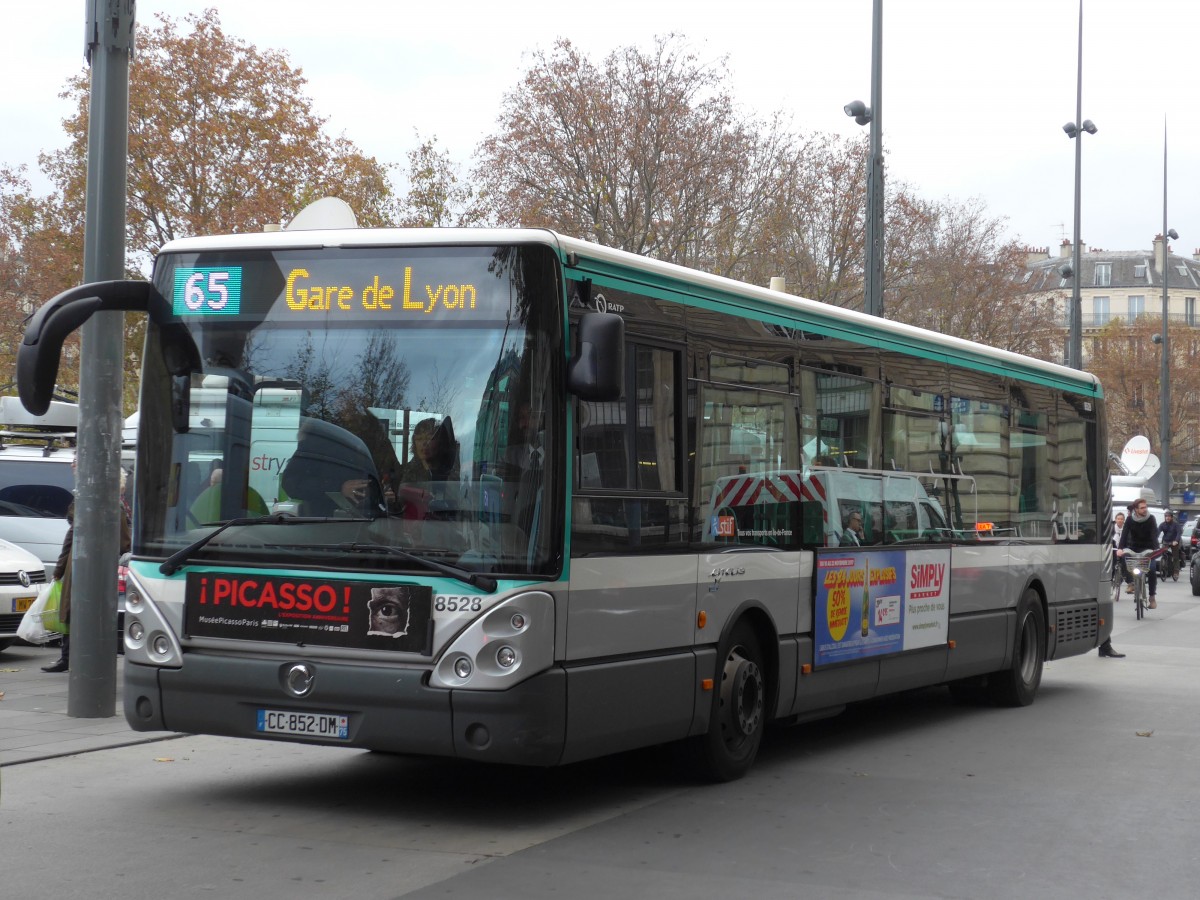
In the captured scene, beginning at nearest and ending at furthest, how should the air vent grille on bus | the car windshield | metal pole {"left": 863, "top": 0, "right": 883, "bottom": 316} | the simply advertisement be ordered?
the simply advertisement, the air vent grille on bus, the car windshield, metal pole {"left": 863, "top": 0, "right": 883, "bottom": 316}

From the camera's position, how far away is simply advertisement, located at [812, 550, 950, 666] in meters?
10.4

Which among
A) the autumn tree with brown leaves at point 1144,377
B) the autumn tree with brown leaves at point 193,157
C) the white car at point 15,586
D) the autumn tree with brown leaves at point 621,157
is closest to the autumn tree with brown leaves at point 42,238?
the autumn tree with brown leaves at point 193,157

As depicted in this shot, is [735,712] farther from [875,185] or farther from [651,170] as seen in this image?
[651,170]

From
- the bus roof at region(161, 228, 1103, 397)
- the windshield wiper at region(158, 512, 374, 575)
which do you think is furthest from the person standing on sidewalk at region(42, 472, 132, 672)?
the bus roof at region(161, 228, 1103, 397)

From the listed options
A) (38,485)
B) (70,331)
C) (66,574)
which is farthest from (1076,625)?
(38,485)

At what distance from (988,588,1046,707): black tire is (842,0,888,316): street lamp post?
519cm

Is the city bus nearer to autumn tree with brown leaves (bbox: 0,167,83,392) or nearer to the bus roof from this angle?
the bus roof

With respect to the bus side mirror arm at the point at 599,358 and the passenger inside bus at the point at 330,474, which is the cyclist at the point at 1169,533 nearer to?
the bus side mirror arm at the point at 599,358

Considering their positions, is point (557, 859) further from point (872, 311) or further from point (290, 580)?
point (872, 311)

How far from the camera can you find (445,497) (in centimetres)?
756

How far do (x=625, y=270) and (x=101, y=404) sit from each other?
15.2 feet

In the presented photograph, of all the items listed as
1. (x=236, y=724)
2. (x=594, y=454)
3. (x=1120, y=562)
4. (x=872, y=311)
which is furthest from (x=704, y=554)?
(x=1120, y=562)

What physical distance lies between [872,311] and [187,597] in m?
12.3

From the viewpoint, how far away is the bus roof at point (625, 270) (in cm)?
782
